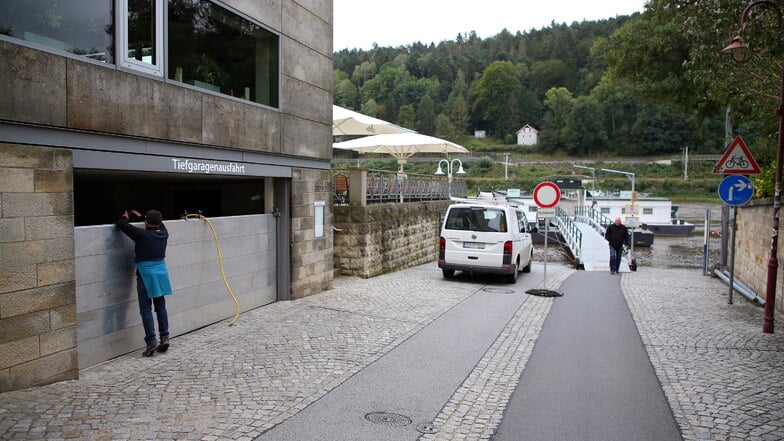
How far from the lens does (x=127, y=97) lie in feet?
21.9

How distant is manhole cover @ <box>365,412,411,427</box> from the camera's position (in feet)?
16.6

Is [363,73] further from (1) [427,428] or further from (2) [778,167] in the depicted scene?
(1) [427,428]

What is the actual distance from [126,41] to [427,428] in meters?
5.40

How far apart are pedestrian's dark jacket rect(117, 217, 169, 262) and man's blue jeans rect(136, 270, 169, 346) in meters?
0.23

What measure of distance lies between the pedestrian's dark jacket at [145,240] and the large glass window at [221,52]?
216 centimetres

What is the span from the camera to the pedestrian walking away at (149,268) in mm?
6547

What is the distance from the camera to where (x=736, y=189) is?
1043 cm

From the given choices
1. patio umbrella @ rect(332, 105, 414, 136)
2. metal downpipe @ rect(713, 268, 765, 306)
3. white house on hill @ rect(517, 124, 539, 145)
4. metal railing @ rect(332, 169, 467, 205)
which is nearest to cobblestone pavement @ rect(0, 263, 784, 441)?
metal downpipe @ rect(713, 268, 765, 306)

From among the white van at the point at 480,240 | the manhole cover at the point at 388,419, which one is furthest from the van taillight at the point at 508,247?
the manhole cover at the point at 388,419

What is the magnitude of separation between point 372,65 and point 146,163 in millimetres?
185607

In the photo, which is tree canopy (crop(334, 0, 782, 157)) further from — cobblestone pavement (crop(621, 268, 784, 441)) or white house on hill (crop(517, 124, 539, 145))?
cobblestone pavement (crop(621, 268, 784, 441))

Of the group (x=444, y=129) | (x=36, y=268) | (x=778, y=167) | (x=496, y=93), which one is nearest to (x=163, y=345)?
(x=36, y=268)

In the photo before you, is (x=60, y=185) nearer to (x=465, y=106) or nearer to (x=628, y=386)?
(x=628, y=386)

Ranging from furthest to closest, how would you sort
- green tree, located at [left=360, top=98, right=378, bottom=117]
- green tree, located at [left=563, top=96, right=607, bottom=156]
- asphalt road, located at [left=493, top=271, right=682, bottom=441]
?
green tree, located at [left=360, top=98, right=378, bottom=117] < green tree, located at [left=563, top=96, right=607, bottom=156] < asphalt road, located at [left=493, top=271, right=682, bottom=441]
